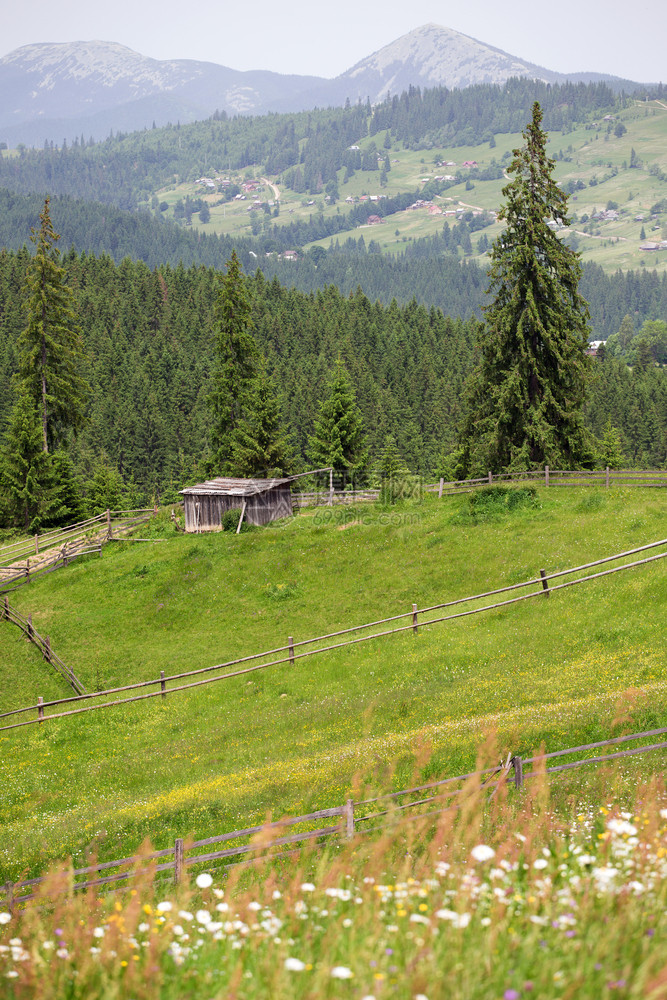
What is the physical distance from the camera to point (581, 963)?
4996 mm

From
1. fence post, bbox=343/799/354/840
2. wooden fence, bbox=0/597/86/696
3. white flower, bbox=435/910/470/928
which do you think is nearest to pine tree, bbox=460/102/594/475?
wooden fence, bbox=0/597/86/696

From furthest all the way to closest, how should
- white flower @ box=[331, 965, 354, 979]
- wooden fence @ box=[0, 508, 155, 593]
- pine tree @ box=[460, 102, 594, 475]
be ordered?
wooden fence @ box=[0, 508, 155, 593] < pine tree @ box=[460, 102, 594, 475] < white flower @ box=[331, 965, 354, 979]

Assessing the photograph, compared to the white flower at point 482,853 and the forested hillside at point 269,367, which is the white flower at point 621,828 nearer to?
the white flower at point 482,853

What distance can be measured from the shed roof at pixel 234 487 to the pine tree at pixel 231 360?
10157mm

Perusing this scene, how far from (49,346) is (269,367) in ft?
270

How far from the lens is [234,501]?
41469 millimetres

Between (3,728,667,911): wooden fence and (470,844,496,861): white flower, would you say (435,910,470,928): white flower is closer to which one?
(470,844,496,861): white flower

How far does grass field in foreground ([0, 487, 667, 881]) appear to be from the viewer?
15.2 metres

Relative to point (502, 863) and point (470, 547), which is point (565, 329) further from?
point (502, 863)

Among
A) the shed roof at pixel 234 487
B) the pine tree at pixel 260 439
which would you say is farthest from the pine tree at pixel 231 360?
the shed roof at pixel 234 487

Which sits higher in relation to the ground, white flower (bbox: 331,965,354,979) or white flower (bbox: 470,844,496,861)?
white flower (bbox: 331,965,354,979)

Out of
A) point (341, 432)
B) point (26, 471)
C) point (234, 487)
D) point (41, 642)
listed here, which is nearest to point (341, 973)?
point (41, 642)

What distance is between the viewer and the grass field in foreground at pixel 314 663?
15195mm


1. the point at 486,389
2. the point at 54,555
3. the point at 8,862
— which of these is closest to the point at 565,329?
the point at 486,389
